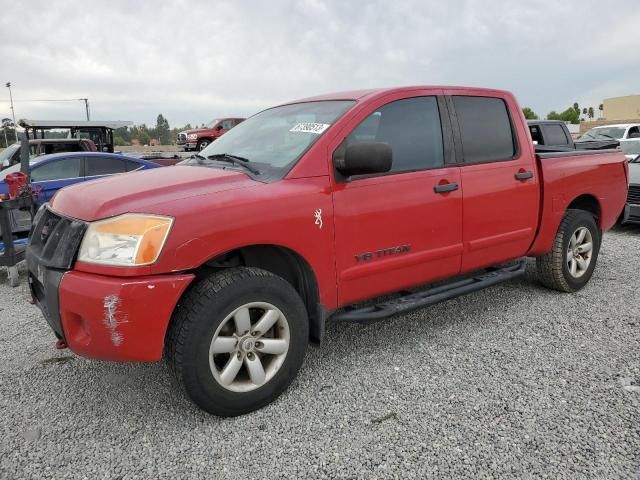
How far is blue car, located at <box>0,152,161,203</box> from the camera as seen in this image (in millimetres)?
7367

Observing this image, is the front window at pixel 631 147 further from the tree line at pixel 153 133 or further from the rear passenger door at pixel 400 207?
the tree line at pixel 153 133

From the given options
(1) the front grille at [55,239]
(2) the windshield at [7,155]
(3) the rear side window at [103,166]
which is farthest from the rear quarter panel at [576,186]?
(2) the windshield at [7,155]

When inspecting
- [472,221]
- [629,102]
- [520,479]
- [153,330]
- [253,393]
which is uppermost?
[629,102]

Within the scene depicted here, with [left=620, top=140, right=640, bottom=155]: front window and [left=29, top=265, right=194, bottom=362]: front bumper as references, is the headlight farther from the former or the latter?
[left=620, top=140, right=640, bottom=155]: front window

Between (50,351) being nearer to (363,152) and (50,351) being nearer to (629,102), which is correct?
(363,152)

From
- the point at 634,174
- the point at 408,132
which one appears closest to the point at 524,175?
the point at 408,132

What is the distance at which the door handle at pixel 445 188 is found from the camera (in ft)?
11.0

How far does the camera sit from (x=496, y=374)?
308cm

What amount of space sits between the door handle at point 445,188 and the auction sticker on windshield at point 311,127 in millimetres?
872

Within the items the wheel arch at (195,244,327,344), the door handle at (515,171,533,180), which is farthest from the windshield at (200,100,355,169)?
the door handle at (515,171,533,180)

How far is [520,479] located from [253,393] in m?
1.36

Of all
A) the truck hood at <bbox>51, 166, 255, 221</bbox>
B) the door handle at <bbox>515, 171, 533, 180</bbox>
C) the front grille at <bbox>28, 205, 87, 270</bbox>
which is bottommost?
the front grille at <bbox>28, 205, 87, 270</bbox>

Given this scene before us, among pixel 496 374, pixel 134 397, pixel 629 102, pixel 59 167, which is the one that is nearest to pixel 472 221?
pixel 496 374

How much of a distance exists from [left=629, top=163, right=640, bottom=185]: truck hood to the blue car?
787cm
